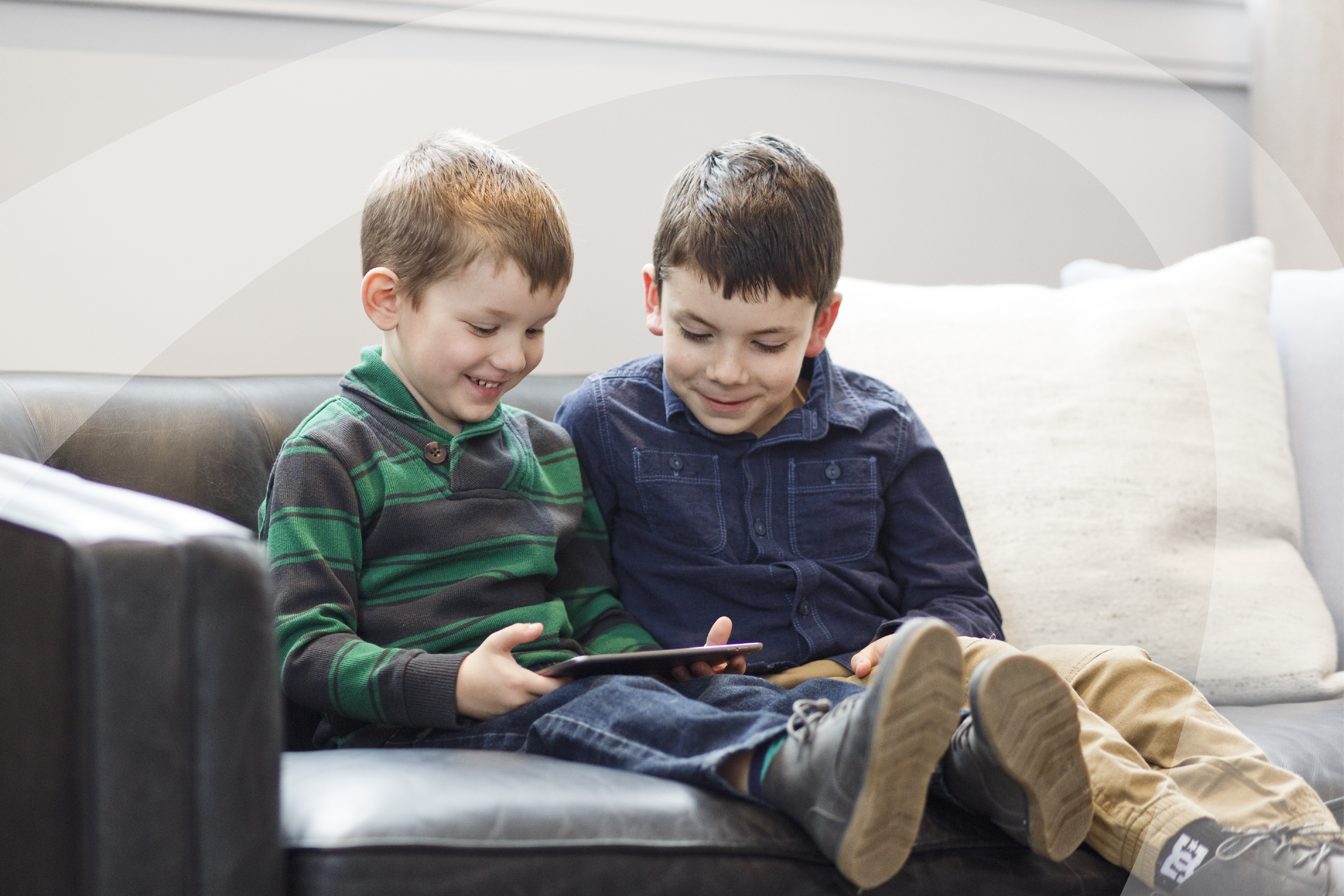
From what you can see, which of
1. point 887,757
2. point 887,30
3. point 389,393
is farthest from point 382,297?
point 887,30

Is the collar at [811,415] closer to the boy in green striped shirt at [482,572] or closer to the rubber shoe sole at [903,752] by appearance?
the boy in green striped shirt at [482,572]

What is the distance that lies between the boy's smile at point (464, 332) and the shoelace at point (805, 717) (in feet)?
1.32

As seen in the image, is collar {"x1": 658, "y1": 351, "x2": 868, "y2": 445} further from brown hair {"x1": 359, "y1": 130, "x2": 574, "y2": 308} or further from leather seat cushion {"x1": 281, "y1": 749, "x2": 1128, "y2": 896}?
leather seat cushion {"x1": 281, "y1": 749, "x2": 1128, "y2": 896}

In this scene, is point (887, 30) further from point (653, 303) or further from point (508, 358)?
point (508, 358)

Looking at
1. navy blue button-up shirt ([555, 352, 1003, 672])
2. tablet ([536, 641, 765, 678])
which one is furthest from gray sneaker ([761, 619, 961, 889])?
navy blue button-up shirt ([555, 352, 1003, 672])

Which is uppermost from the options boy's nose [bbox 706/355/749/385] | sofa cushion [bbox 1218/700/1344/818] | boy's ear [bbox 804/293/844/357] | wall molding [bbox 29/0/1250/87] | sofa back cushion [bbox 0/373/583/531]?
wall molding [bbox 29/0/1250/87]

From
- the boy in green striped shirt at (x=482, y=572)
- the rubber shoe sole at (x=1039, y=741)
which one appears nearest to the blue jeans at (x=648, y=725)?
the boy in green striped shirt at (x=482, y=572)

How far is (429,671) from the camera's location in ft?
2.84

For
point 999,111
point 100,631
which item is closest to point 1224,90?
point 999,111

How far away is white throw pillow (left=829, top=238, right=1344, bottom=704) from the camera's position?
1204 millimetres

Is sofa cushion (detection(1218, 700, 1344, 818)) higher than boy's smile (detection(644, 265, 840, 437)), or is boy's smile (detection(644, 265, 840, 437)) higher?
boy's smile (detection(644, 265, 840, 437))

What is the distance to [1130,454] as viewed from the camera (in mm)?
1275

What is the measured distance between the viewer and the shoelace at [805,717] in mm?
750

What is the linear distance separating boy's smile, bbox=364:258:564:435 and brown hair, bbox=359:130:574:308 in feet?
0.04
